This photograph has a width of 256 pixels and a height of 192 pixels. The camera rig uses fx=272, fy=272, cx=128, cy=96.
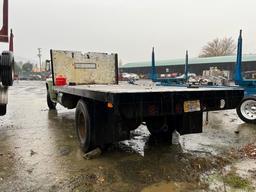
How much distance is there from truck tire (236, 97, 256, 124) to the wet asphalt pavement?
1.13 metres

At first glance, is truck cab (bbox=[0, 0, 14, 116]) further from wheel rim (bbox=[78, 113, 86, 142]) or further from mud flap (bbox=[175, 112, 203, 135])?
mud flap (bbox=[175, 112, 203, 135])

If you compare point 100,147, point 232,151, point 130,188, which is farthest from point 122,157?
point 232,151

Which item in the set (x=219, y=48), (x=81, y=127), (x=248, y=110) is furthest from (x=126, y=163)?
(x=219, y=48)

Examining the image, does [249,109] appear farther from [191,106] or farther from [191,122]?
[191,106]

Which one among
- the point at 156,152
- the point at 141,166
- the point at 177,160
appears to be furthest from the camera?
the point at 156,152

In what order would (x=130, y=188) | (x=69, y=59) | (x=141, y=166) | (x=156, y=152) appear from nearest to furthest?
(x=130, y=188) → (x=141, y=166) → (x=156, y=152) → (x=69, y=59)

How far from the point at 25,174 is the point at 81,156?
1.01 metres

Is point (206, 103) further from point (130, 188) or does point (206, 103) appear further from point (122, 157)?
point (130, 188)

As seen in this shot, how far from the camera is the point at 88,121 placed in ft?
14.3

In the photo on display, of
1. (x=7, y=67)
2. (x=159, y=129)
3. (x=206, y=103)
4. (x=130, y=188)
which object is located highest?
(x=7, y=67)

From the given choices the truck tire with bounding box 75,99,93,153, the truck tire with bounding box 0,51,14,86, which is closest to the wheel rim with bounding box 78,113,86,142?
the truck tire with bounding box 75,99,93,153

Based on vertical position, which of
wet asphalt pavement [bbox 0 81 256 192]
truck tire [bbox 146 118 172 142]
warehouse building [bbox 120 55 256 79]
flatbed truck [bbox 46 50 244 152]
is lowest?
wet asphalt pavement [bbox 0 81 256 192]

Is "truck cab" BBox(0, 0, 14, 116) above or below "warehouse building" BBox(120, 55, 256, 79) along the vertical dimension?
below

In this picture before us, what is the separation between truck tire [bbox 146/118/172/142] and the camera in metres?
4.96
